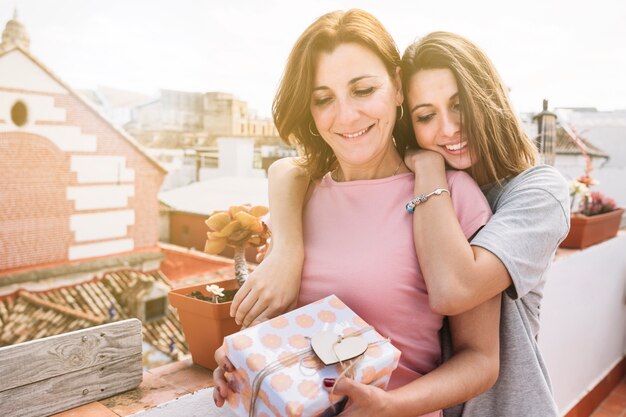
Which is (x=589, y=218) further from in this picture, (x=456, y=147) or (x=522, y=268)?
(x=522, y=268)

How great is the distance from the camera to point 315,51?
1.08 m

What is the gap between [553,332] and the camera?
249 centimetres

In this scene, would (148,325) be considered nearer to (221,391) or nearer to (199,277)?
(199,277)

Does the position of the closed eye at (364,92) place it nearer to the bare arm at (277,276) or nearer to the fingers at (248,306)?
the bare arm at (277,276)

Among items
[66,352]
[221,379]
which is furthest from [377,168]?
[66,352]

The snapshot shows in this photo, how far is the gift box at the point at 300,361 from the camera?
0.69 m

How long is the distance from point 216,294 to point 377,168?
503 millimetres

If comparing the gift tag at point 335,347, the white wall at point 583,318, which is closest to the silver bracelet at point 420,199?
the gift tag at point 335,347

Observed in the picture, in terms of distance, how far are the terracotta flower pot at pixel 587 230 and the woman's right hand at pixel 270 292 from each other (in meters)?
2.21

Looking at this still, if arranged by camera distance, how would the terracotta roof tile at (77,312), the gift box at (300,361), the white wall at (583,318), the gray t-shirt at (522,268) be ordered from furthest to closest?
the terracotta roof tile at (77,312), the white wall at (583,318), the gray t-shirt at (522,268), the gift box at (300,361)

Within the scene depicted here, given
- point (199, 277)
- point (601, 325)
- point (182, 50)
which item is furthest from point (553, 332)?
point (182, 50)

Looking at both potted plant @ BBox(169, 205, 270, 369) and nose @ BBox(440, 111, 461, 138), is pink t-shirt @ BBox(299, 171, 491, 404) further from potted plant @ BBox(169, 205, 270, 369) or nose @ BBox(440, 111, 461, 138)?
potted plant @ BBox(169, 205, 270, 369)

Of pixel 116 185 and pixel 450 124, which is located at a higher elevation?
pixel 450 124

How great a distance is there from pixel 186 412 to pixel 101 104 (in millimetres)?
12059
